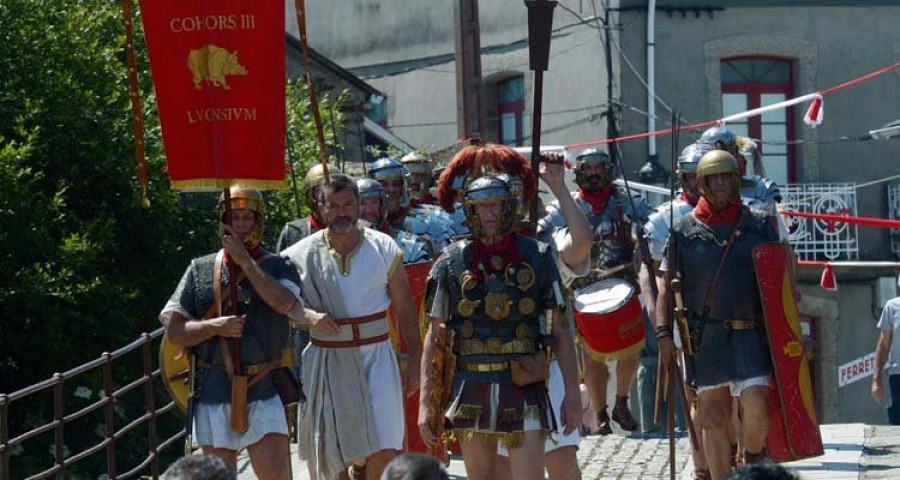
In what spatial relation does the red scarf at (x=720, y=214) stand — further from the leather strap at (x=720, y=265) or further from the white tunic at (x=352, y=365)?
the white tunic at (x=352, y=365)

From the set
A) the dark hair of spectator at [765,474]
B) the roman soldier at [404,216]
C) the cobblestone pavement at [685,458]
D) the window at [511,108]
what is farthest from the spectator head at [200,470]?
the window at [511,108]

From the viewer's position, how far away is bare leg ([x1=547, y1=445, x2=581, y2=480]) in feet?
30.8

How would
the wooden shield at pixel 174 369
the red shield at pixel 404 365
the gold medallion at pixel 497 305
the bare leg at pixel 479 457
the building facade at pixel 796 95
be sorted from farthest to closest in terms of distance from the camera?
the building facade at pixel 796 95 → the red shield at pixel 404 365 → the wooden shield at pixel 174 369 → the bare leg at pixel 479 457 → the gold medallion at pixel 497 305

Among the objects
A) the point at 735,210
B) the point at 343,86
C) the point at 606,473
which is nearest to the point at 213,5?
the point at 735,210

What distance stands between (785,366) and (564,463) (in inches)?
62.9

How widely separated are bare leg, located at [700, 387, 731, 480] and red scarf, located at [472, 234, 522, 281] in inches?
79.3

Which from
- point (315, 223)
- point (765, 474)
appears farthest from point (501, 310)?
point (765, 474)

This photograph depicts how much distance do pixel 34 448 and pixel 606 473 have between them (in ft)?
16.5

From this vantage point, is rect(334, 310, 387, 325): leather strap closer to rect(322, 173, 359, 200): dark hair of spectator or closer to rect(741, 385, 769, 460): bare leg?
rect(322, 173, 359, 200): dark hair of spectator

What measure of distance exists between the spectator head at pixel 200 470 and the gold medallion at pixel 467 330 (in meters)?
2.86

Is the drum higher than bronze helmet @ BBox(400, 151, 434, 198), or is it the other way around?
bronze helmet @ BBox(400, 151, 434, 198)

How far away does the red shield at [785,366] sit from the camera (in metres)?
10.3

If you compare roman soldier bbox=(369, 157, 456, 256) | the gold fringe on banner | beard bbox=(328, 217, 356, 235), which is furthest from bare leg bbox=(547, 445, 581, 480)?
roman soldier bbox=(369, 157, 456, 256)

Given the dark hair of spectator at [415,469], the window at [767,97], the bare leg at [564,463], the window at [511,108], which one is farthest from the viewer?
the window at [511,108]
